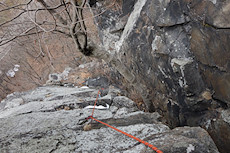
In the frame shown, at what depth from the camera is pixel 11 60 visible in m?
10.3

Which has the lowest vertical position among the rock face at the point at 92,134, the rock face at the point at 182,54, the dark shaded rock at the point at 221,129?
the dark shaded rock at the point at 221,129

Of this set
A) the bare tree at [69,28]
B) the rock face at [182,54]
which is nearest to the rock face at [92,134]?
the rock face at [182,54]

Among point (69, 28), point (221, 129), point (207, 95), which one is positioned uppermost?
point (69, 28)

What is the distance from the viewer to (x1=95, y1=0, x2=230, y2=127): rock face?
212 cm

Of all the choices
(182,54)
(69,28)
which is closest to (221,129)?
(182,54)

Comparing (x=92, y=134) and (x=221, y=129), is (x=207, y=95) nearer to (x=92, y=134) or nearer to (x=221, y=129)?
(x=221, y=129)

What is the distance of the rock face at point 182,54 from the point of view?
2117 millimetres

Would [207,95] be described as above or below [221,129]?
above

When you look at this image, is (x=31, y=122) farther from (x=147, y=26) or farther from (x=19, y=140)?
(x=147, y=26)

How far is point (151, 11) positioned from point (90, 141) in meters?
2.40

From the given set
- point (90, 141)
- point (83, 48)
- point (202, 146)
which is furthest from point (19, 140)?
point (202, 146)

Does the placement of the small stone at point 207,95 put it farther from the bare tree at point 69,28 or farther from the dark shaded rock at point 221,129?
the bare tree at point 69,28

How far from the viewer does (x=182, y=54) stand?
2.50 meters

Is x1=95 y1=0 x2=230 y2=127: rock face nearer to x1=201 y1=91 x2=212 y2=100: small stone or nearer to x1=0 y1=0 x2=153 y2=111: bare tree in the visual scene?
x1=201 y1=91 x2=212 y2=100: small stone
